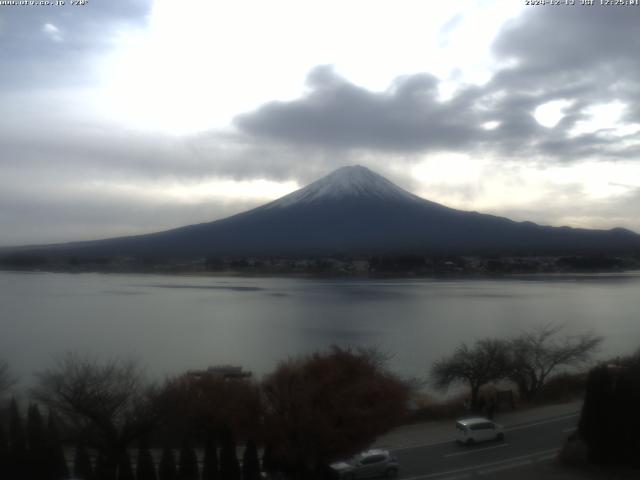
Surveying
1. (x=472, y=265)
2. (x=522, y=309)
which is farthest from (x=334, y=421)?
(x=472, y=265)

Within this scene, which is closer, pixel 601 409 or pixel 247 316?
pixel 601 409

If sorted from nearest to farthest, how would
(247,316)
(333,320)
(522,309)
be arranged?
(333,320) → (247,316) → (522,309)

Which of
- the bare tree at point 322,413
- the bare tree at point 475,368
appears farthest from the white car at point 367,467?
the bare tree at point 475,368

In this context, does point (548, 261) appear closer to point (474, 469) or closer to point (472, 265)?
point (472, 265)

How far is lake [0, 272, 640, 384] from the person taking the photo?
8.33 meters

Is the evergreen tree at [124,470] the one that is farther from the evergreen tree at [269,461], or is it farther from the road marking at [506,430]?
the road marking at [506,430]

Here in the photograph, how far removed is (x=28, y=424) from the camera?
307cm

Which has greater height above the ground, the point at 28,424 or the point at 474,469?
the point at 28,424

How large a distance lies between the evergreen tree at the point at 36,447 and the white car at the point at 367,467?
4.29 ft

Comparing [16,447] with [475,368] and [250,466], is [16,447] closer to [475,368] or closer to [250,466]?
[250,466]

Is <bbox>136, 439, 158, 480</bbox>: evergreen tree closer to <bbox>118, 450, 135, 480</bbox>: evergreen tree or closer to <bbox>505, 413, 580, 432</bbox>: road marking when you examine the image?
<bbox>118, 450, 135, 480</bbox>: evergreen tree

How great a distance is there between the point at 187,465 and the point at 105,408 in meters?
0.73

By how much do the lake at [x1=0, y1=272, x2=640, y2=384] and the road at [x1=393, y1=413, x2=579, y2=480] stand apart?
116 inches

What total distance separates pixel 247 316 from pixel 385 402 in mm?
9369
